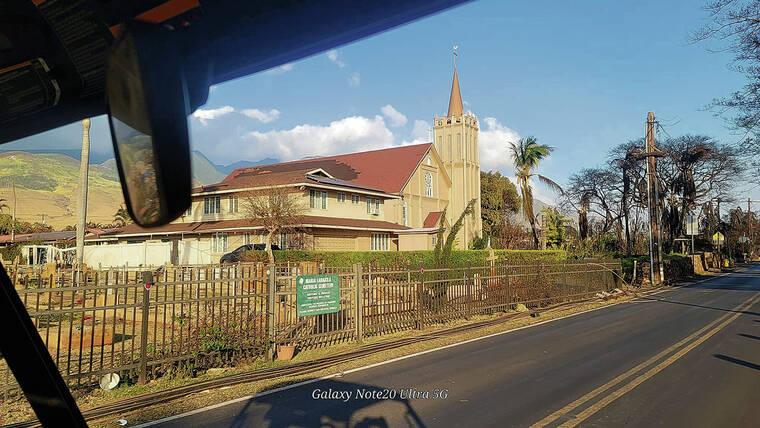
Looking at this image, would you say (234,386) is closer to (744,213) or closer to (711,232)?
(711,232)

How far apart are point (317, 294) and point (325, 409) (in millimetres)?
4431

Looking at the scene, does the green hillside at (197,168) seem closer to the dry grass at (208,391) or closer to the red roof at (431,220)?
the dry grass at (208,391)

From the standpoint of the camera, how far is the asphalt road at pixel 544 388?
21.1 ft

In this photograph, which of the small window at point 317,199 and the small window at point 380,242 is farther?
the small window at point 380,242

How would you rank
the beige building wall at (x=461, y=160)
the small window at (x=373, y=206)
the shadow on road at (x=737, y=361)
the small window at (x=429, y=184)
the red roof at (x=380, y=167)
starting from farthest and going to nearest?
1. the beige building wall at (x=461, y=160)
2. the small window at (x=429, y=184)
3. the red roof at (x=380, y=167)
4. the small window at (x=373, y=206)
5. the shadow on road at (x=737, y=361)

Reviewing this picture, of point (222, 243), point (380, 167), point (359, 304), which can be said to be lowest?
point (359, 304)

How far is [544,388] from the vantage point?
25.6ft

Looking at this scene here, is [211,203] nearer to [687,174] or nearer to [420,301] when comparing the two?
[420,301]

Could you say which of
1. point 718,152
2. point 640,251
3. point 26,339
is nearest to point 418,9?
point 26,339

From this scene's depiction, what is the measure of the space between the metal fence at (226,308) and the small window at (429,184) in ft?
94.8

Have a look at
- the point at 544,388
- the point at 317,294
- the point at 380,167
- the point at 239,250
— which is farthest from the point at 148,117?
the point at 380,167

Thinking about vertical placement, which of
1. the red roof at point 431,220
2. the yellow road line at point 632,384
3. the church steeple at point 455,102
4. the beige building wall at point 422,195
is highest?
the church steeple at point 455,102

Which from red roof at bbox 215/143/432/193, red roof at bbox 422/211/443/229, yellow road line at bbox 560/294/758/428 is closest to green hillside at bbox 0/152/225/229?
yellow road line at bbox 560/294/758/428

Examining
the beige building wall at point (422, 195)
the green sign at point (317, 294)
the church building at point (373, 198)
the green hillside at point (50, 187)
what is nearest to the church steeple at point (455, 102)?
the church building at point (373, 198)
